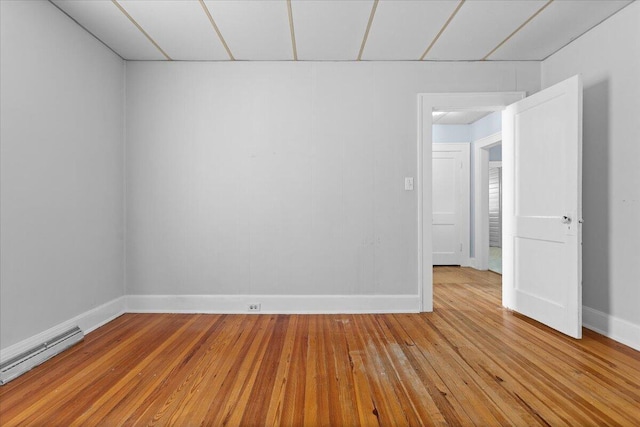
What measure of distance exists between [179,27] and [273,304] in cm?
253

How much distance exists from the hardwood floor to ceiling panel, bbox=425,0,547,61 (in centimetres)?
246

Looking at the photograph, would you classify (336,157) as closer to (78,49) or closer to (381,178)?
(381,178)

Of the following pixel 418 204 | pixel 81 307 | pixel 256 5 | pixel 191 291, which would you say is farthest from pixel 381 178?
pixel 81 307

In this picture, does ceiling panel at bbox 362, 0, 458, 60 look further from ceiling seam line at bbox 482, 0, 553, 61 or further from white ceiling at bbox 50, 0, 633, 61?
ceiling seam line at bbox 482, 0, 553, 61

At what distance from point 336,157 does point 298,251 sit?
3.29 ft

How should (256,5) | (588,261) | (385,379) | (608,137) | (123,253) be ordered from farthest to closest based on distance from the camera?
(123,253)
(588,261)
(608,137)
(256,5)
(385,379)

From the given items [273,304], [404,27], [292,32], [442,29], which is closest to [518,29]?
[442,29]

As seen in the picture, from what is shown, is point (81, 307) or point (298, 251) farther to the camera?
point (298, 251)

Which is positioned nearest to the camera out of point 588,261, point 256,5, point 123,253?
point 256,5

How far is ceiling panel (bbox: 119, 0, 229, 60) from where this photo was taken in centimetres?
217

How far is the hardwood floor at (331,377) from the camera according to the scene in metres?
1.46

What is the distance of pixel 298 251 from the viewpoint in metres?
2.99

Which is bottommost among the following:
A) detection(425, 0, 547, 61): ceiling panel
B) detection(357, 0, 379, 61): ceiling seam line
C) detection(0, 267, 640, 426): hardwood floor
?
detection(0, 267, 640, 426): hardwood floor

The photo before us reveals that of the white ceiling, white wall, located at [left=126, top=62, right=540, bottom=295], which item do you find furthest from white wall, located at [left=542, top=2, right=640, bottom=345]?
white wall, located at [left=126, top=62, right=540, bottom=295]
